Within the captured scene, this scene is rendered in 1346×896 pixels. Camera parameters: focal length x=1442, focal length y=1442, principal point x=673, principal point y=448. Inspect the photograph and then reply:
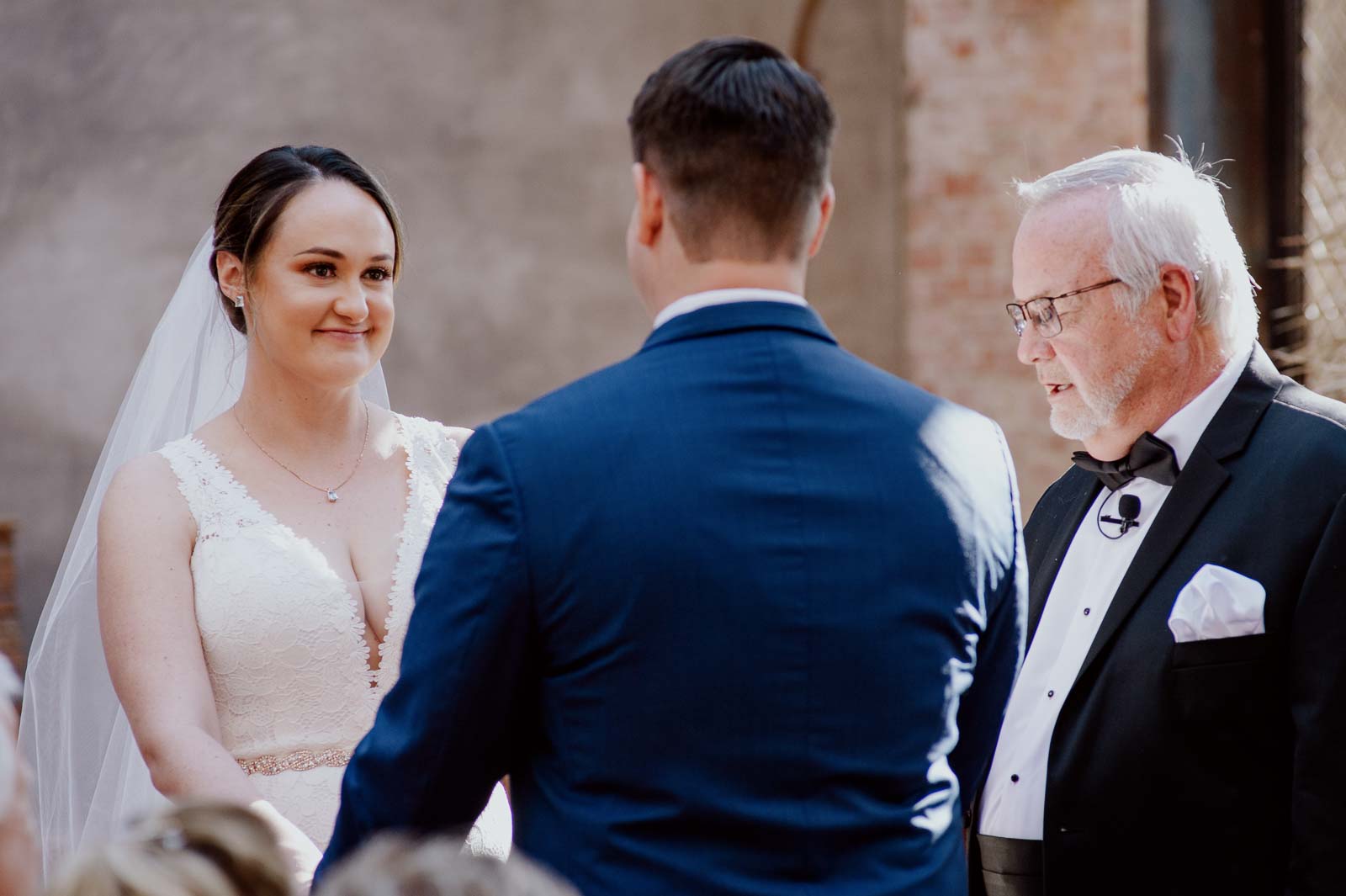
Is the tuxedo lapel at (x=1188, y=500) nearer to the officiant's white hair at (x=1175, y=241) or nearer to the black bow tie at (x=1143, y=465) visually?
the black bow tie at (x=1143, y=465)

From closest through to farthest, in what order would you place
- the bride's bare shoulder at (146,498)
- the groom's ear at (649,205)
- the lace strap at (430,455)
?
1. the groom's ear at (649,205)
2. the bride's bare shoulder at (146,498)
3. the lace strap at (430,455)

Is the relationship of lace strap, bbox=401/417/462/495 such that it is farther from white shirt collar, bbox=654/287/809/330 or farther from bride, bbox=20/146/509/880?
white shirt collar, bbox=654/287/809/330

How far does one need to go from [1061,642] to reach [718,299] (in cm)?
118

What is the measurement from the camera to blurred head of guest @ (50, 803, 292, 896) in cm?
109

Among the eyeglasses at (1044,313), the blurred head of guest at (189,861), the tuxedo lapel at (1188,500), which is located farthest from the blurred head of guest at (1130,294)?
the blurred head of guest at (189,861)

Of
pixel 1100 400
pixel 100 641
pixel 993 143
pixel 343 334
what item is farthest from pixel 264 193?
pixel 993 143

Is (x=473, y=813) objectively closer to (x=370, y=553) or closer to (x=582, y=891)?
(x=582, y=891)

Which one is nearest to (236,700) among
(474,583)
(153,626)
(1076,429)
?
(153,626)

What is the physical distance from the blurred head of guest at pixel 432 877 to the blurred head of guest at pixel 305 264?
1.70 m

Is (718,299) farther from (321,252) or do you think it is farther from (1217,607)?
(321,252)

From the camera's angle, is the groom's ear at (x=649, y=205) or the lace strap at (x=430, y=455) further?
the lace strap at (x=430, y=455)

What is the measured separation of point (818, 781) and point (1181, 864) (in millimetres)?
928

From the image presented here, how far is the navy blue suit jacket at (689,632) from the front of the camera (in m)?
1.52

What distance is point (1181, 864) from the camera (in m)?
2.20
